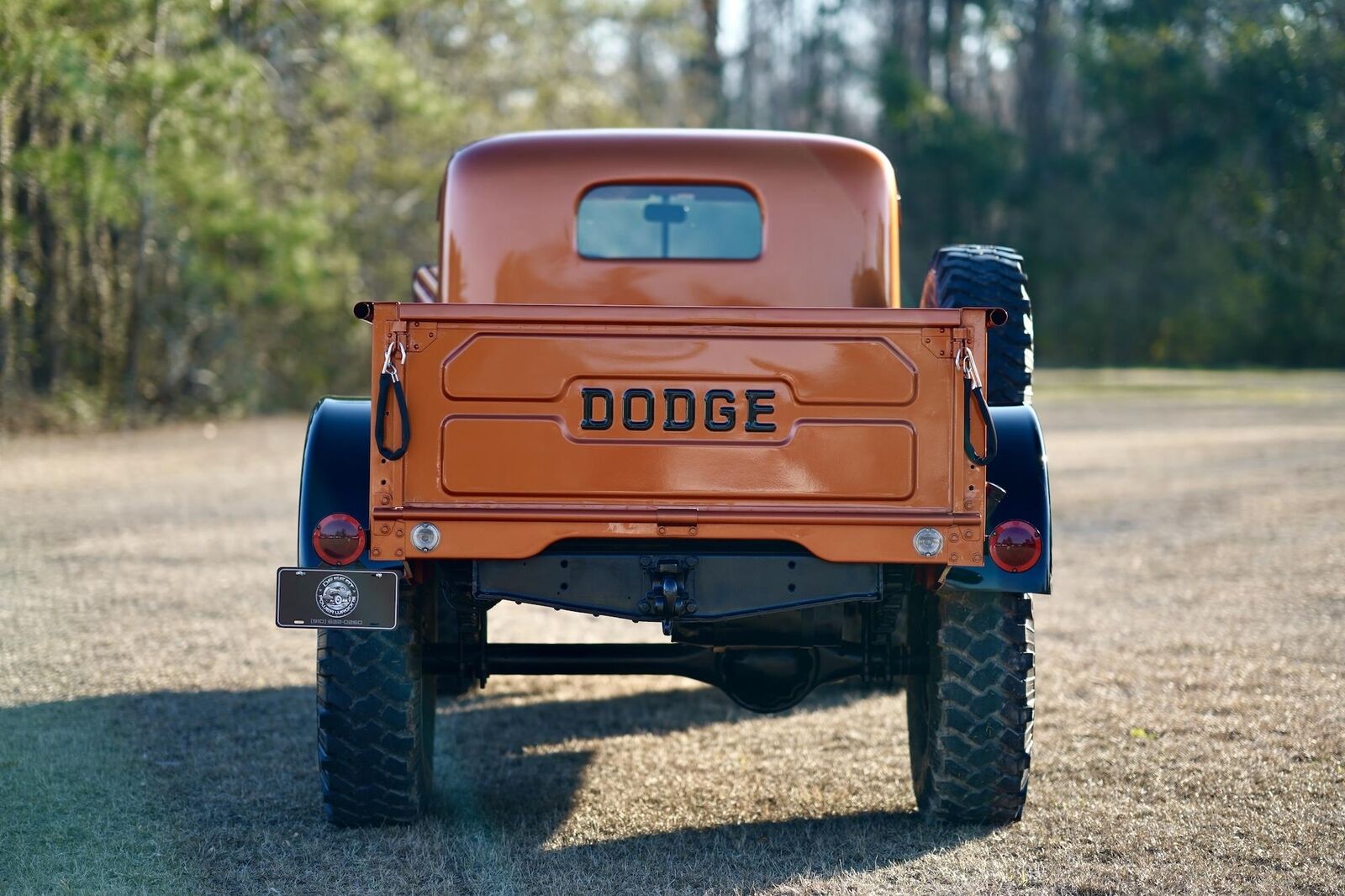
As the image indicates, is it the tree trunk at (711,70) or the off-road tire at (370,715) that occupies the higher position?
the tree trunk at (711,70)

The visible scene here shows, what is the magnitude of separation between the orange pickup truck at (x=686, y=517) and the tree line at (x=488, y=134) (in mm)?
15339

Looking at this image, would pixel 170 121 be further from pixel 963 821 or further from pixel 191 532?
pixel 963 821

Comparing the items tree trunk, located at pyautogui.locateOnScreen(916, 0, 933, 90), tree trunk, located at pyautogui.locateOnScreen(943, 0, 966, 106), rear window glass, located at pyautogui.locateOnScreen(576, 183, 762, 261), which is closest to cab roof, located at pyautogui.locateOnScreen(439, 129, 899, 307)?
rear window glass, located at pyautogui.locateOnScreen(576, 183, 762, 261)

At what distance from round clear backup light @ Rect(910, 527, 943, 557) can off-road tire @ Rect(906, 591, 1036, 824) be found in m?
0.50

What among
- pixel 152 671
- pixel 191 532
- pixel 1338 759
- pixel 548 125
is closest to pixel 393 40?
pixel 548 125

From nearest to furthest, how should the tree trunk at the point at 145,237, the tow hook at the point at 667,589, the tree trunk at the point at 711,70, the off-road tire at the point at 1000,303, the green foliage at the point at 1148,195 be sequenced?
the tow hook at the point at 667,589 < the off-road tire at the point at 1000,303 < the tree trunk at the point at 145,237 < the green foliage at the point at 1148,195 < the tree trunk at the point at 711,70

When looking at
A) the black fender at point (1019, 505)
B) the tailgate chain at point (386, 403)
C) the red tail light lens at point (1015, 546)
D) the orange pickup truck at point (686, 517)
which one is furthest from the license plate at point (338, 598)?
the red tail light lens at point (1015, 546)

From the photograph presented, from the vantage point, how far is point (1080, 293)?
4188 centimetres

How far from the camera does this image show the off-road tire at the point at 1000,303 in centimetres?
514

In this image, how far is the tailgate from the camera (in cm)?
400

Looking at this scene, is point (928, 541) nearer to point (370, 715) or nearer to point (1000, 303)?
point (1000, 303)

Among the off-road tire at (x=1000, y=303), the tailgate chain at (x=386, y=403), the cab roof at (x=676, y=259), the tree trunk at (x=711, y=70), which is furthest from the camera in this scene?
the tree trunk at (x=711, y=70)

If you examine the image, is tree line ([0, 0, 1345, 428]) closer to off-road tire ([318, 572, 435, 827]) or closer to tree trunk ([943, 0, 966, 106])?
tree trunk ([943, 0, 966, 106])

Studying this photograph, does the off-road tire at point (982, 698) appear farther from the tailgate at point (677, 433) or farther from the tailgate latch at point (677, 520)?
the tailgate latch at point (677, 520)
